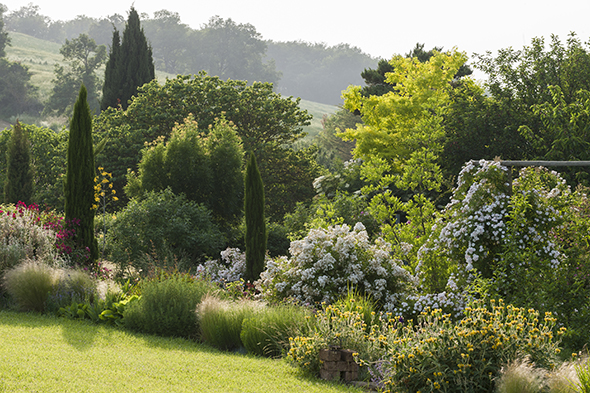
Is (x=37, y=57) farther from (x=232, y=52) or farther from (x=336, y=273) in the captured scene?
(x=336, y=273)

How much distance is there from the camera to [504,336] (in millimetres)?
4348

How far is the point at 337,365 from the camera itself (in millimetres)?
5242

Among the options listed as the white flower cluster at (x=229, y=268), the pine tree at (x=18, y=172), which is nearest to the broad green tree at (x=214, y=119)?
the pine tree at (x=18, y=172)

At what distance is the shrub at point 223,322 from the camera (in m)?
6.57

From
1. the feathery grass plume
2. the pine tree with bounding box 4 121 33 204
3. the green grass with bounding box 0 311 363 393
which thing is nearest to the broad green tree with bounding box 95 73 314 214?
the pine tree with bounding box 4 121 33 204

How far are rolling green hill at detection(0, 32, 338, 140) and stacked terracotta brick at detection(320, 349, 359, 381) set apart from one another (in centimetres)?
5255

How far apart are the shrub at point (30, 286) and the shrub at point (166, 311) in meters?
1.74

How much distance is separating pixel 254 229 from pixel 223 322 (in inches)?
161

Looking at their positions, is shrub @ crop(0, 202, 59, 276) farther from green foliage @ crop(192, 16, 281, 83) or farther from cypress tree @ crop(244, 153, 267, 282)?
green foliage @ crop(192, 16, 281, 83)

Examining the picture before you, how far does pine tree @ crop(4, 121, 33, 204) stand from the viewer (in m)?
15.7

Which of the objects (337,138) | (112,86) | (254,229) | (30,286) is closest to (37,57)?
(337,138)

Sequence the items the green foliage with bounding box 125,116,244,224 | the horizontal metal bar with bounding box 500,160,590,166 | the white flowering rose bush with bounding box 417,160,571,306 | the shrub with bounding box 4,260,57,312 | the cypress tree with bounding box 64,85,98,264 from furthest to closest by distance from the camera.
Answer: the green foliage with bounding box 125,116,244,224 < the cypress tree with bounding box 64,85,98,264 < the shrub with bounding box 4,260,57,312 < the horizontal metal bar with bounding box 500,160,590,166 < the white flowering rose bush with bounding box 417,160,571,306

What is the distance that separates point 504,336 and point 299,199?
16.0 meters

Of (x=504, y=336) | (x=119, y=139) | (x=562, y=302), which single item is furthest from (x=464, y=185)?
(x=119, y=139)
